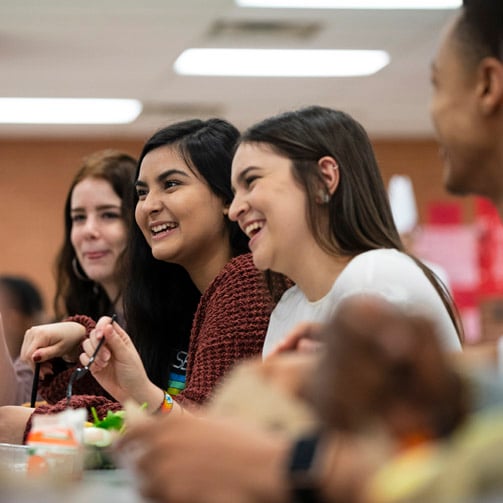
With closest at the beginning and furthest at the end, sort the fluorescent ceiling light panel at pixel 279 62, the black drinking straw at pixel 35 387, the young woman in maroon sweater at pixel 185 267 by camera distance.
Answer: the young woman in maroon sweater at pixel 185 267 < the black drinking straw at pixel 35 387 < the fluorescent ceiling light panel at pixel 279 62

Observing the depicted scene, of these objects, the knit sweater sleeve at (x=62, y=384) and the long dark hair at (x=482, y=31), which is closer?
the long dark hair at (x=482, y=31)

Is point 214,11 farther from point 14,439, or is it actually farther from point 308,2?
point 14,439

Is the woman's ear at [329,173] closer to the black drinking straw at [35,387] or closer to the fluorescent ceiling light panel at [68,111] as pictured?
the black drinking straw at [35,387]

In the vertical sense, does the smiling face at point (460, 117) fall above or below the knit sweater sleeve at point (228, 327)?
above

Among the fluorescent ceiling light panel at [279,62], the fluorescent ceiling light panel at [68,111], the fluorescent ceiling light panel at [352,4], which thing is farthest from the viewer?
the fluorescent ceiling light panel at [68,111]

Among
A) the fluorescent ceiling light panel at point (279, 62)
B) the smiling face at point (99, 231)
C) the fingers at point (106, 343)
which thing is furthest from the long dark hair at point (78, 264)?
the fluorescent ceiling light panel at point (279, 62)

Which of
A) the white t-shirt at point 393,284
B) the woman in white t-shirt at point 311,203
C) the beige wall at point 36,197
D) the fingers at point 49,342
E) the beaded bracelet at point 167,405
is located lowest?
the beaded bracelet at point 167,405

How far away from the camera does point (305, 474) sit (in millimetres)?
747

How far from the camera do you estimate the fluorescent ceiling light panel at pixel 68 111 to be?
6.76 metres

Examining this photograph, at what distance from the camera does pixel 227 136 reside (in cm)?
235

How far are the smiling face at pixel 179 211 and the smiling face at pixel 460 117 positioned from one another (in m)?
1.07

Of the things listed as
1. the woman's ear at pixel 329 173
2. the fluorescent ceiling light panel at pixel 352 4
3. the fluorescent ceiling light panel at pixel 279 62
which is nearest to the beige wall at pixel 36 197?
the fluorescent ceiling light panel at pixel 279 62

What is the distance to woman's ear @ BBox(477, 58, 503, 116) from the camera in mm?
1157

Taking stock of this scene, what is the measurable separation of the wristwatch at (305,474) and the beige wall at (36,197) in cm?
764
